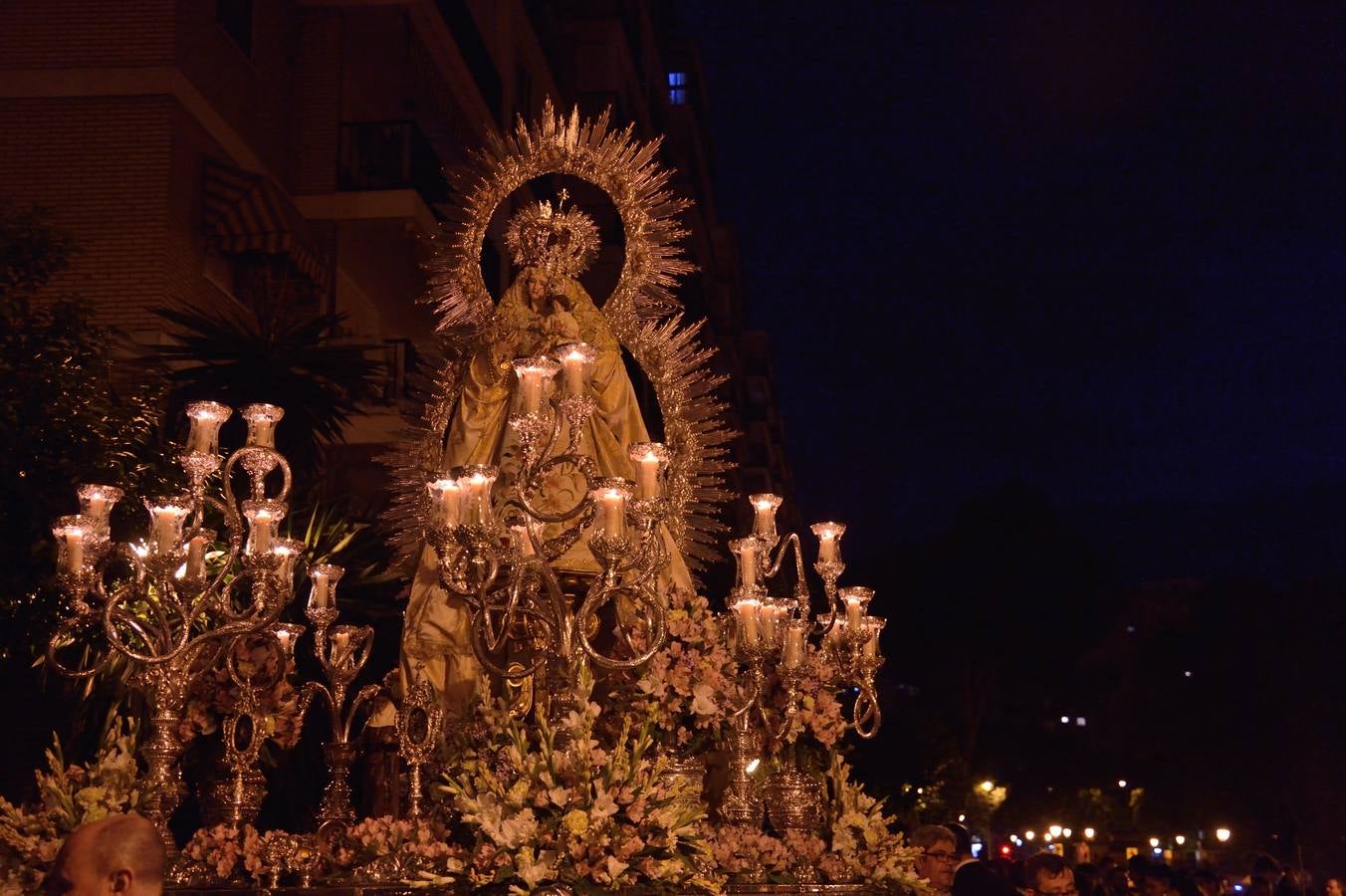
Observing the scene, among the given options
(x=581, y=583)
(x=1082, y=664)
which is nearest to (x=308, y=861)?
(x=581, y=583)

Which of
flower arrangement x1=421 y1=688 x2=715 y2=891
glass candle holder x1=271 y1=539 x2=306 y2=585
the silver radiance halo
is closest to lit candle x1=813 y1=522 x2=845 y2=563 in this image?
the silver radiance halo

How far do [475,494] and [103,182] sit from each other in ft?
30.5

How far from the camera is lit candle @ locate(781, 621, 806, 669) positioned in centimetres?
797

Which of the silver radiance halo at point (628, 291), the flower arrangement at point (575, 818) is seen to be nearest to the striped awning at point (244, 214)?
the silver radiance halo at point (628, 291)

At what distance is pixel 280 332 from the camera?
13.6 meters

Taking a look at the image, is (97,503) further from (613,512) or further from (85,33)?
(85,33)

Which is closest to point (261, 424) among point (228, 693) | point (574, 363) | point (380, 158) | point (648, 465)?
point (228, 693)

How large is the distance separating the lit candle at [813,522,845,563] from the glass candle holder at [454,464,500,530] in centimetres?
244

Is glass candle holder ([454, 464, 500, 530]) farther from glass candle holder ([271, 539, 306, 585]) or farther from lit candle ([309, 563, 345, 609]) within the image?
lit candle ([309, 563, 345, 609])

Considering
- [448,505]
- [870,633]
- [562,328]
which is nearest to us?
[448,505]

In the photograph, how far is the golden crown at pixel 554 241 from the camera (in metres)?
10.1

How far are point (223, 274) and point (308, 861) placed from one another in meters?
9.36

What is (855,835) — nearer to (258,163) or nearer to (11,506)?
(11,506)

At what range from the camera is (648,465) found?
23.1 ft
